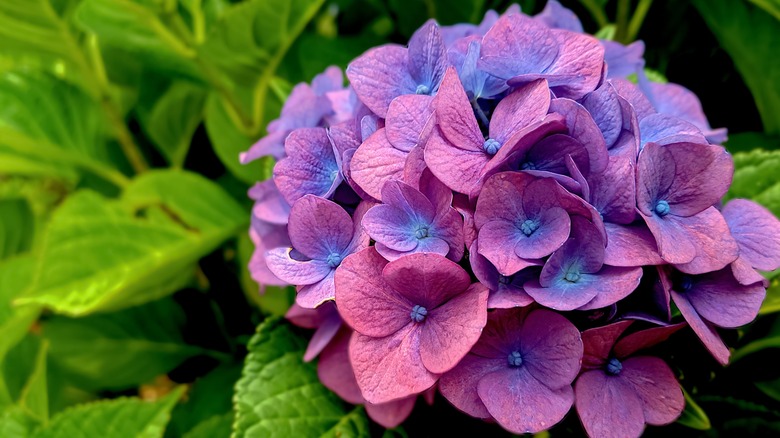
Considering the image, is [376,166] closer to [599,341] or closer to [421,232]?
[421,232]

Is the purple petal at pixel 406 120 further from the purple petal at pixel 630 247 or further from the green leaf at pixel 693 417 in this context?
the green leaf at pixel 693 417

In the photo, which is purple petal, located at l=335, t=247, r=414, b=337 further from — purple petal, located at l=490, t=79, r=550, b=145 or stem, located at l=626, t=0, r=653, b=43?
stem, located at l=626, t=0, r=653, b=43

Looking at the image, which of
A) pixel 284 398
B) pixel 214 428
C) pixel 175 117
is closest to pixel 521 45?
pixel 284 398

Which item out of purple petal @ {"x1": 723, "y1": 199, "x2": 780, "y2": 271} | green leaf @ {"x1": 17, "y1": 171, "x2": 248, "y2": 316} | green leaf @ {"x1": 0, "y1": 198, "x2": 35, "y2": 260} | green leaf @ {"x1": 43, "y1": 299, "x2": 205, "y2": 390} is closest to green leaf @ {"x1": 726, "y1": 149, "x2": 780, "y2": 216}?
purple petal @ {"x1": 723, "y1": 199, "x2": 780, "y2": 271}

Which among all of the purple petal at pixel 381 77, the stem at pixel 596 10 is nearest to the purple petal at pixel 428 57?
the purple petal at pixel 381 77

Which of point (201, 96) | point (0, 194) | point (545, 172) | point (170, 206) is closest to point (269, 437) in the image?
point (545, 172)

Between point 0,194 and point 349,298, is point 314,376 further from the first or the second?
point 0,194
